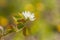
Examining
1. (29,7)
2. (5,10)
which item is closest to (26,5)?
(29,7)

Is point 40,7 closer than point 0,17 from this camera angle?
No

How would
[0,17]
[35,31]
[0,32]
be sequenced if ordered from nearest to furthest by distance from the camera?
[0,32] < [35,31] < [0,17]

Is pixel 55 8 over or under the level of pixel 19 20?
over

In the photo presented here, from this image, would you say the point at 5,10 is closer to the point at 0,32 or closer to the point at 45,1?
the point at 45,1

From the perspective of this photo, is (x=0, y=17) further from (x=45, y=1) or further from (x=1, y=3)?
(x=45, y=1)

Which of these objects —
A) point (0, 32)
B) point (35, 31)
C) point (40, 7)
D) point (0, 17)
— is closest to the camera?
point (0, 32)

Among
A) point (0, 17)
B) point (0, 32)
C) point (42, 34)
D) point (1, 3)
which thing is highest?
point (1, 3)

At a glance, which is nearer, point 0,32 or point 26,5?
point 0,32

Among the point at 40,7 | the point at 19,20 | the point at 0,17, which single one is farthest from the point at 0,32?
the point at 40,7

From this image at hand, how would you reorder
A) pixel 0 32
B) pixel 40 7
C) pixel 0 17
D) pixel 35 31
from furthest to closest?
1. pixel 40 7
2. pixel 0 17
3. pixel 35 31
4. pixel 0 32
